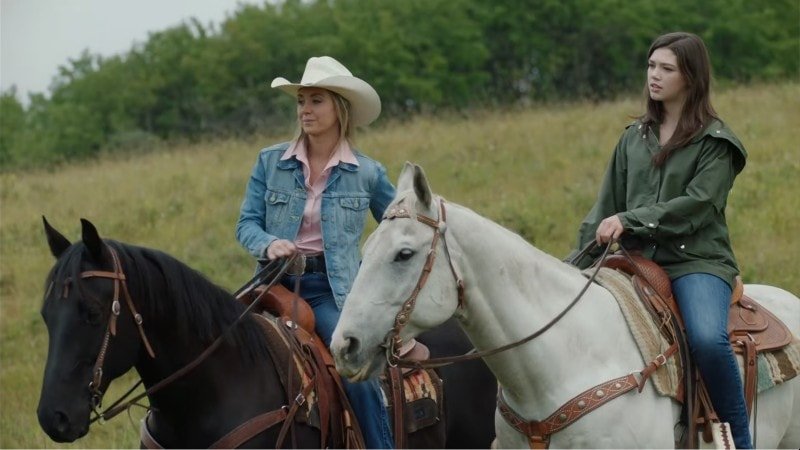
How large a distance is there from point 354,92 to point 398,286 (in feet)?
6.36

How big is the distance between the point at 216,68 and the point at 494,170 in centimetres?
2935

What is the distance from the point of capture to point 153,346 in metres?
6.12

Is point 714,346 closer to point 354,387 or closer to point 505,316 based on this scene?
point 505,316

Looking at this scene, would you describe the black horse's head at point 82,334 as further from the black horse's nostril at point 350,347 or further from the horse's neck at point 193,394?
the black horse's nostril at point 350,347

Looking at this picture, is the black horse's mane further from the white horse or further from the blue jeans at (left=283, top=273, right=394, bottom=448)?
the white horse

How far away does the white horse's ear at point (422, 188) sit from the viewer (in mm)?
5340

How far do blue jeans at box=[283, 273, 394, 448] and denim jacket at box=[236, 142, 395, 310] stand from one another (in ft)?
0.40

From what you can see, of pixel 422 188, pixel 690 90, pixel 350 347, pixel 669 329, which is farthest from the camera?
pixel 690 90

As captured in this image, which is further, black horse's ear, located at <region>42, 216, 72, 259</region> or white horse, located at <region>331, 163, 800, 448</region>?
black horse's ear, located at <region>42, 216, 72, 259</region>

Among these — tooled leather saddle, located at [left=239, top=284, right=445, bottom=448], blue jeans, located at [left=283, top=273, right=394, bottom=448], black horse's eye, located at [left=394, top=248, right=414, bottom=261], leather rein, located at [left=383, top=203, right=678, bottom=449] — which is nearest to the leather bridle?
tooled leather saddle, located at [left=239, top=284, right=445, bottom=448]

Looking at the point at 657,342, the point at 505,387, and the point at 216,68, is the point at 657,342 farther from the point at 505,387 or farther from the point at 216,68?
the point at 216,68

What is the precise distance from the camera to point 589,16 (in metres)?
45.0

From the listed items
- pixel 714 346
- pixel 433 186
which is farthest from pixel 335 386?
pixel 433 186

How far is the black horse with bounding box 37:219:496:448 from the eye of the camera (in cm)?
571
